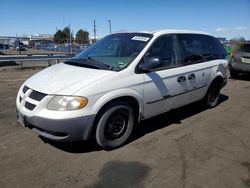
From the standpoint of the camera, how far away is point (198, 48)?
5.91 meters

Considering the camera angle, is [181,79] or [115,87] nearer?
[115,87]

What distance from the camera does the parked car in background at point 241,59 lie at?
417 inches

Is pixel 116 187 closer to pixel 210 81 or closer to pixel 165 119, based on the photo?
pixel 165 119

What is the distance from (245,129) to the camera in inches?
206

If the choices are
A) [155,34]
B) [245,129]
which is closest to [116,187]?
[155,34]

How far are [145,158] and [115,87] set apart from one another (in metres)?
1.11

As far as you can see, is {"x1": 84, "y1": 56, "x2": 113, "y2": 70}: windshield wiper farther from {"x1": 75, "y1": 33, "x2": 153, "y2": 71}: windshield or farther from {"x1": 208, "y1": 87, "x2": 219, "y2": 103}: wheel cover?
{"x1": 208, "y1": 87, "x2": 219, "y2": 103}: wheel cover

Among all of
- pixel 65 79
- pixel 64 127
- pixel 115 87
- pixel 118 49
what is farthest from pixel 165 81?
pixel 64 127

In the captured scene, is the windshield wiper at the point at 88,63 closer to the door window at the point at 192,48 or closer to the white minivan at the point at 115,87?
the white minivan at the point at 115,87

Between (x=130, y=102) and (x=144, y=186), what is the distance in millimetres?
1466

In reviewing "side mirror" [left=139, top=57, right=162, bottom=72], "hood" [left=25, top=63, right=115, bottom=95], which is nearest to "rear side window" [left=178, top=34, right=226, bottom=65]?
"side mirror" [left=139, top=57, right=162, bottom=72]

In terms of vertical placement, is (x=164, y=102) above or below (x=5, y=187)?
above

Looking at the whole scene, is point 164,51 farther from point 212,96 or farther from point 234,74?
point 234,74

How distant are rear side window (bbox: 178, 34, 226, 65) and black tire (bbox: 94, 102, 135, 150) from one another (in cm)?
172
